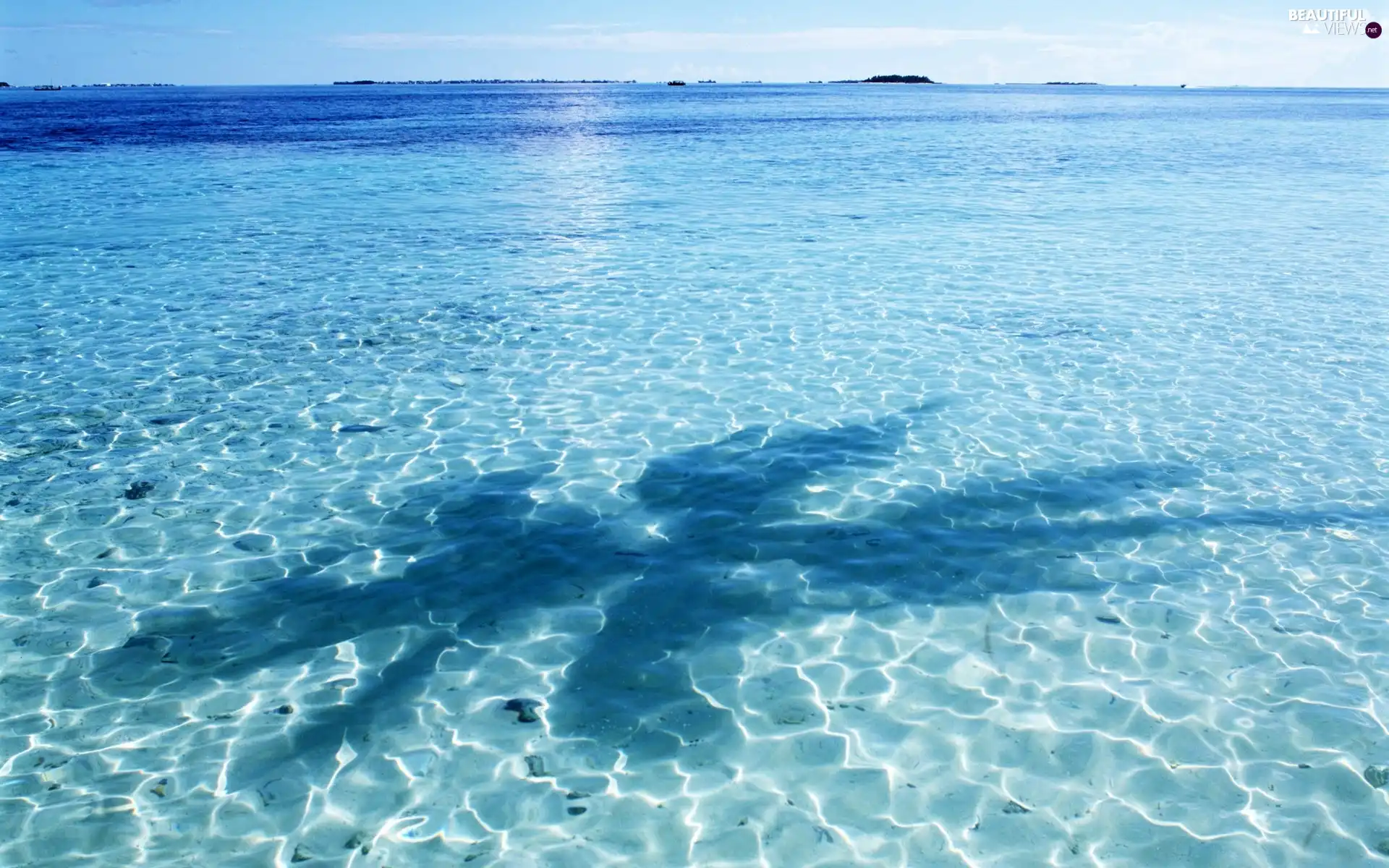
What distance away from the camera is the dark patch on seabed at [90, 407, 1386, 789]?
638cm

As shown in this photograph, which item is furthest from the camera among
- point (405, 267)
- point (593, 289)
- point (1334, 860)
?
point (405, 267)

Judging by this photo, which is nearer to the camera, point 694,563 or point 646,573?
point 646,573

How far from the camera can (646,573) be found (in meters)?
7.75

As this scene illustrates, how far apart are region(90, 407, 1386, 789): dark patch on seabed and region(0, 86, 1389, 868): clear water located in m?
0.04

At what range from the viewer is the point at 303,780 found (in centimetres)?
551

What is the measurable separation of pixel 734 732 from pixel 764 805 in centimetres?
64

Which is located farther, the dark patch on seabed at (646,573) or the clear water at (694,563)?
the dark patch on seabed at (646,573)

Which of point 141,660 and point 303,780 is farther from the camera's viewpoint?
point 141,660

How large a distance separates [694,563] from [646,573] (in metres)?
0.43

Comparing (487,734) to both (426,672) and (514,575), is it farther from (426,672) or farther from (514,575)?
(514,575)

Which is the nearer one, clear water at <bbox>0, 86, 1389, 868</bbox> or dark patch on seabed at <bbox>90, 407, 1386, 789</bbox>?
clear water at <bbox>0, 86, 1389, 868</bbox>

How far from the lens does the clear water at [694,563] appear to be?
536 centimetres

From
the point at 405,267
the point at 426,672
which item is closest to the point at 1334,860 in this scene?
the point at 426,672

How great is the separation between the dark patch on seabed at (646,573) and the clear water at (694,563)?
1.7 inches
